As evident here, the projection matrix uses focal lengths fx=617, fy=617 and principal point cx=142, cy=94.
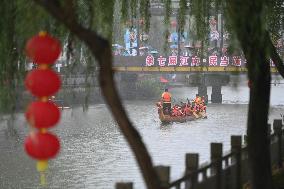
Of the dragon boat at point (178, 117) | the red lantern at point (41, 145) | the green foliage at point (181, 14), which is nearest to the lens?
the red lantern at point (41, 145)

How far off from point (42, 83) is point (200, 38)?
3540 mm

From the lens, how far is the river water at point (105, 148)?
55.3 ft

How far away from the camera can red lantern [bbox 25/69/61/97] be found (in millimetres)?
3225

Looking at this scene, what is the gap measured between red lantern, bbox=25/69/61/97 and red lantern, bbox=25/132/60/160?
0.22 m

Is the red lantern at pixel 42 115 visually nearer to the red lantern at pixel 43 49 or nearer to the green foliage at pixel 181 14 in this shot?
the red lantern at pixel 43 49

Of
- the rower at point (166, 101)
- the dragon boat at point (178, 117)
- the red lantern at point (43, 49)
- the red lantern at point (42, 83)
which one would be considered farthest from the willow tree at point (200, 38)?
the rower at point (166, 101)

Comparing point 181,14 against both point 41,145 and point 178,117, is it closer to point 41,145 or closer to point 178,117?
point 41,145

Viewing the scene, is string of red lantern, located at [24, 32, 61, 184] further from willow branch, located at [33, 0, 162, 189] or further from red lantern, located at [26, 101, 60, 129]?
willow branch, located at [33, 0, 162, 189]

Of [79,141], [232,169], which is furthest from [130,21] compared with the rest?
[79,141]

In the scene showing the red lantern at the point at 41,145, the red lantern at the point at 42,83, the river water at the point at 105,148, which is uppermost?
the red lantern at the point at 42,83

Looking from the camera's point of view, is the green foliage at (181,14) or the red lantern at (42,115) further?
the green foliage at (181,14)

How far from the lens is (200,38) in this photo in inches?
257

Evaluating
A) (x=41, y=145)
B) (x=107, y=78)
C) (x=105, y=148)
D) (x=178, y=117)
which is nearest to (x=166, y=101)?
(x=178, y=117)

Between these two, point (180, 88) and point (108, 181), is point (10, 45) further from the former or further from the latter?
point (180, 88)
